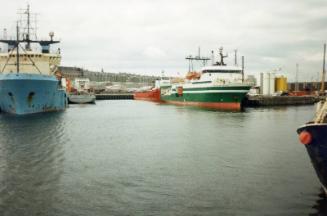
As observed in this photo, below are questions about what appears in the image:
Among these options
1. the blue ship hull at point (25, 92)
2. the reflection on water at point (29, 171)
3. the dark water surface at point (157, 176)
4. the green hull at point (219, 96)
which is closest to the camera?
the dark water surface at point (157, 176)

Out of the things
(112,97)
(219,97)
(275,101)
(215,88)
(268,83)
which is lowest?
(112,97)

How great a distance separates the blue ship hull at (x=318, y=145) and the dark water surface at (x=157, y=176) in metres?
1.15

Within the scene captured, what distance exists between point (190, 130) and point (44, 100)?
23.9 m

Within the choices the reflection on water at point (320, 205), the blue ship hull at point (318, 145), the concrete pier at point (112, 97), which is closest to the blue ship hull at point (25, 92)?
the reflection on water at point (320, 205)

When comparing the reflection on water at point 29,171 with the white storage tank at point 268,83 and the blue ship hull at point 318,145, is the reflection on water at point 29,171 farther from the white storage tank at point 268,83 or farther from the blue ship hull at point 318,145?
the white storage tank at point 268,83

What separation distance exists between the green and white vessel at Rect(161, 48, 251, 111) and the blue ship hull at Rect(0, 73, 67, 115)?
75.9ft

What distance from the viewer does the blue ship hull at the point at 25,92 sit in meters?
40.1

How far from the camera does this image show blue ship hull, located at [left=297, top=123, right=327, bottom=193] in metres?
9.51

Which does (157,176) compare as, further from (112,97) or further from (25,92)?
(112,97)

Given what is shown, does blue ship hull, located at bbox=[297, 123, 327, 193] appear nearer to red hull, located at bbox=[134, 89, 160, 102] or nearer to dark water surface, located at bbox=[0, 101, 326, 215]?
dark water surface, located at bbox=[0, 101, 326, 215]

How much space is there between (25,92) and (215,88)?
27.0 meters

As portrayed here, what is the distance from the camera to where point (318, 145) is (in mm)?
9742

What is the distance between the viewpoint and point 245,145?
21125mm

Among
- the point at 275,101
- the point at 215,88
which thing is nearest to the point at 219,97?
the point at 215,88
